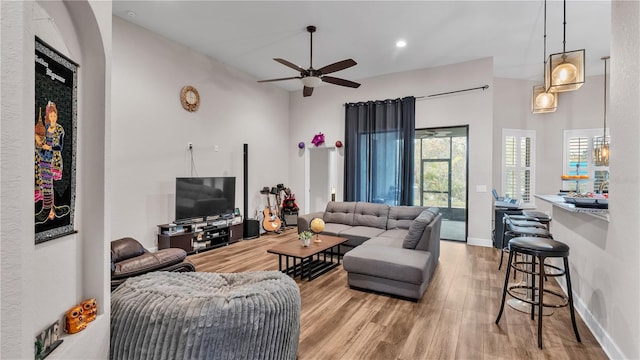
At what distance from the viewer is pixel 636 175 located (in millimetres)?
1730

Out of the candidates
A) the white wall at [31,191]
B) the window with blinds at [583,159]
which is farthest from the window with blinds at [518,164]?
the white wall at [31,191]

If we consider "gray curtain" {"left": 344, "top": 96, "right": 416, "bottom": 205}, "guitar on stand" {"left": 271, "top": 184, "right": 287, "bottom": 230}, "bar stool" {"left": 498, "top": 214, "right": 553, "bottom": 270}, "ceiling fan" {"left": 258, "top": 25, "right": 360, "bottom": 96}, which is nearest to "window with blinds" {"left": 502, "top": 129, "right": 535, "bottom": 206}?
"gray curtain" {"left": 344, "top": 96, "right": 416, "bottom": 205}

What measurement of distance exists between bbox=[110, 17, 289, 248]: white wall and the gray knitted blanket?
2.96 m

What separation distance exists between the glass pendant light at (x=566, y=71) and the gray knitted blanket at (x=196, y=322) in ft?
10.4

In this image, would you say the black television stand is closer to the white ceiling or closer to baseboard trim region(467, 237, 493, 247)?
the white ceiling

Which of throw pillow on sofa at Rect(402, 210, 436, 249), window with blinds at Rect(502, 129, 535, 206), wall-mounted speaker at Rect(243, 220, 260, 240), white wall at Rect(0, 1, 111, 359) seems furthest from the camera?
window with blinds at Rect(502, 129, 535, 206)

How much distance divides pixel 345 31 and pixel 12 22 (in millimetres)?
4171

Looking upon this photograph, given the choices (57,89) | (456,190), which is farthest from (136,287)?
(456,190)

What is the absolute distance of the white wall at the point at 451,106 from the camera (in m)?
5.27

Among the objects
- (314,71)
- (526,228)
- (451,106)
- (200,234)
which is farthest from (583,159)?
(200,234)

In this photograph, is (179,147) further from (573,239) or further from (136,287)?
(573,239)

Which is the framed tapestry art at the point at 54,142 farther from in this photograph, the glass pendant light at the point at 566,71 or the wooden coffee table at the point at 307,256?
the glass pendant light at the point at 566,71

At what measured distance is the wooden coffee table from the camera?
11.4 feet

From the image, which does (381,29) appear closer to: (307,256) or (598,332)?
(307,256)
